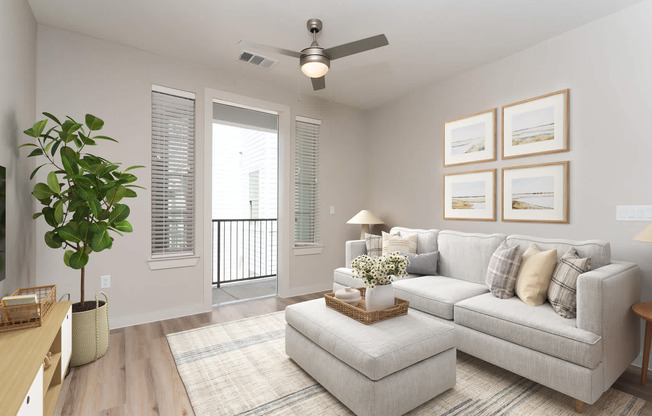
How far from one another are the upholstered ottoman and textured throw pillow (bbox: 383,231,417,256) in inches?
56.1

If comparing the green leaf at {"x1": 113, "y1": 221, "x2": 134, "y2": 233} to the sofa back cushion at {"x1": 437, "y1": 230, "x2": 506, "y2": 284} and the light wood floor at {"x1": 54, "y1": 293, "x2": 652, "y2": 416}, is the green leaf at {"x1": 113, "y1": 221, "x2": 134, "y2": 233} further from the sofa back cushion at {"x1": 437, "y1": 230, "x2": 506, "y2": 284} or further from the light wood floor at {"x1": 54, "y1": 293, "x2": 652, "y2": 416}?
the sofa back cushion at {"x1": 437, "y1": 230, "x2": 506, "y2": 284}

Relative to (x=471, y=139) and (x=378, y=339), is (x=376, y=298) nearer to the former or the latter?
(x=378, y=339)

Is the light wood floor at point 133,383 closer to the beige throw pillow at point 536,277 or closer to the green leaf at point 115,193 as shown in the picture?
the beige throw pillow at point 536,277

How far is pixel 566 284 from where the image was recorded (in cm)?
215

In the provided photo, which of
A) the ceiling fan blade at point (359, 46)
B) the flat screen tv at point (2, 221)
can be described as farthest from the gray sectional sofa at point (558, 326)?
the flat screen tv at point (2, 221)

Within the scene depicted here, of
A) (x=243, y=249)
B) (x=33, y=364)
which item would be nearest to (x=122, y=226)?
(x=33, y=364)

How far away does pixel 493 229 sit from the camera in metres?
3.38

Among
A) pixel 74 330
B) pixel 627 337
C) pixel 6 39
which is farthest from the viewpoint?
pixel 74 330

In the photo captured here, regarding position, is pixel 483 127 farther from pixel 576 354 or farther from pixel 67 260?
pixel 67 260

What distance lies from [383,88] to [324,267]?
260 cm

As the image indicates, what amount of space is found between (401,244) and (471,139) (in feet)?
4.65

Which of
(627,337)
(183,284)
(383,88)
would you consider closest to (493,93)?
(383,88)

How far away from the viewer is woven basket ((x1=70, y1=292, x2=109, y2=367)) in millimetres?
2340

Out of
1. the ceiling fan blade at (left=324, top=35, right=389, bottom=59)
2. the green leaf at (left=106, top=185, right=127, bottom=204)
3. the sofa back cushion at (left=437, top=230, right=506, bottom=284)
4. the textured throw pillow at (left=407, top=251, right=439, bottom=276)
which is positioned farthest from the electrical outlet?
the sofa back cushion at (left=437, top=230, right=506, bottom=284)
